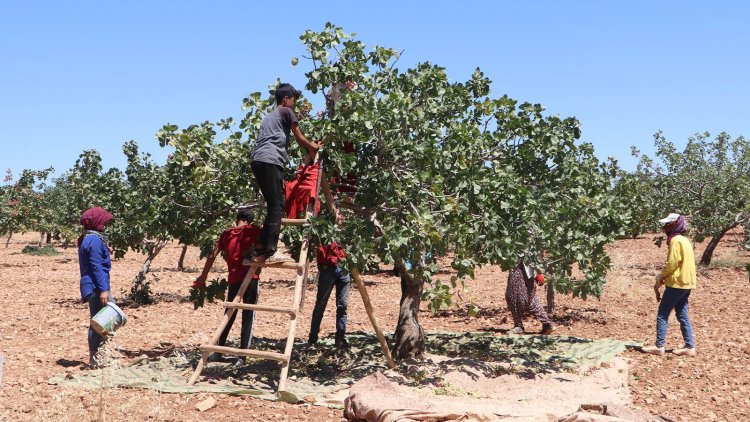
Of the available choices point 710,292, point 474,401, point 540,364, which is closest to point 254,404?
point 474,401

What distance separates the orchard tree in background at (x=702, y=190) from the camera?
2159 cm

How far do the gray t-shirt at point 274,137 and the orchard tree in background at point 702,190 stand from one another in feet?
57.2

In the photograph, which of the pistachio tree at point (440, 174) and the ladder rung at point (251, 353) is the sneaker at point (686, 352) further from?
the ladder rung at point (251, 353)

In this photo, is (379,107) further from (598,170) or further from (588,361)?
(588,361)

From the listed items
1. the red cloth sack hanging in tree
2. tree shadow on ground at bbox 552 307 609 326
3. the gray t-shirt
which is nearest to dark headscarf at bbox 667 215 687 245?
tree shadow on ground at bbox 552 307 609 326

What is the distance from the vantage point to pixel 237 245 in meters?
8.12

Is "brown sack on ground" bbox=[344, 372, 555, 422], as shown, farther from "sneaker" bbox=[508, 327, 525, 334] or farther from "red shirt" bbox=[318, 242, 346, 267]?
"sneaker" bbox=[508, 327, 525, 334]

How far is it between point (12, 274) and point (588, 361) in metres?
18.7

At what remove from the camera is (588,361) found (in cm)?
893

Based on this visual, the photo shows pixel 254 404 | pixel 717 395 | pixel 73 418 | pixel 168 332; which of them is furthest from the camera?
pixel 168 332

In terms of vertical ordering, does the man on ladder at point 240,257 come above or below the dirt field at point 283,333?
above

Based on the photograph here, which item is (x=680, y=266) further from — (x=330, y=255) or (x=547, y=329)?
(x=330, y=255)

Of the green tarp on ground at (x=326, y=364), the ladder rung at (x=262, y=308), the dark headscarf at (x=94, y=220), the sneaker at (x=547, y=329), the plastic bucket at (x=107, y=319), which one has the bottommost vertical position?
the green tarp on ground at (x=326, y=364)

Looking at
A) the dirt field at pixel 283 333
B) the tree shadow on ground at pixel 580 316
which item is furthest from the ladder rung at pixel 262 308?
the tree shadow on ground at pixel 580 316
